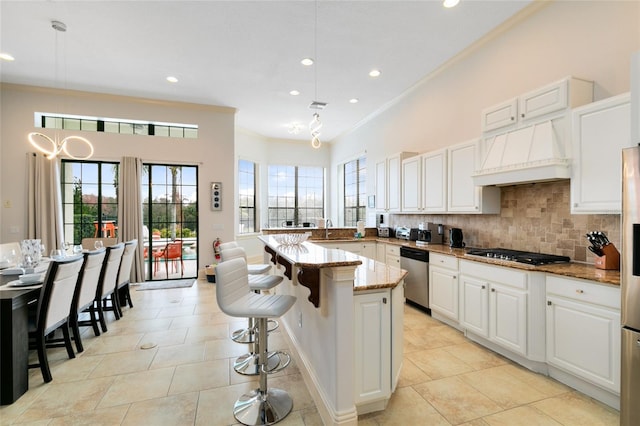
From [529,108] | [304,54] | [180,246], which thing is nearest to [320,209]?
[180,246]

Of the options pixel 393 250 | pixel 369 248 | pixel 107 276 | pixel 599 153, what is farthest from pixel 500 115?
Answer: pixel 107 276

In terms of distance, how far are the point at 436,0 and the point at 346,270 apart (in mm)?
3003

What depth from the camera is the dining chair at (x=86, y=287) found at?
2.92 metres

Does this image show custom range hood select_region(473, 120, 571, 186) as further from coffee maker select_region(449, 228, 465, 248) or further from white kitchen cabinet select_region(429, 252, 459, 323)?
white kitchen cabinet select_region(429, 252, 459, 323)

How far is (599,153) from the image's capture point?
7.58 feet

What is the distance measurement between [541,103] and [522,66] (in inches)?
32.4

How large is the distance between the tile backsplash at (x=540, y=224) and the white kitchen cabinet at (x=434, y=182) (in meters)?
0.46

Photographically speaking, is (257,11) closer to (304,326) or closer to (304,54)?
(304,54)

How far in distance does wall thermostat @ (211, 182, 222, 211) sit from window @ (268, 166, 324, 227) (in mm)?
2408

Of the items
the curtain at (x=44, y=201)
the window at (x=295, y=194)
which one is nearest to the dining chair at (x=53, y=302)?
the curtain at (x=44, y=201)

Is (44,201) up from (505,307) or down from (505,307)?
up

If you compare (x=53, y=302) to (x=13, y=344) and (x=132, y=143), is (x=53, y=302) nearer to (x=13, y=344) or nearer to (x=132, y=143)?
(x=13, y=344)

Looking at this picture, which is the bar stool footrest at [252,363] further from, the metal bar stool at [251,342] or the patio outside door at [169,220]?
the patio outside door at [169,220]

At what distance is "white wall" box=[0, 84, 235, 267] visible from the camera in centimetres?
504
